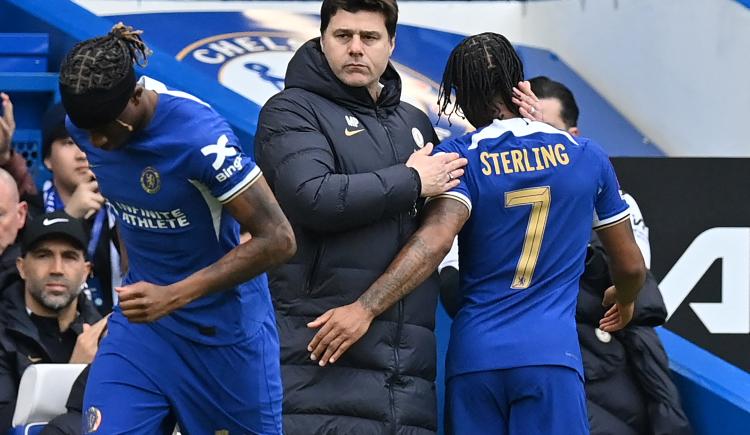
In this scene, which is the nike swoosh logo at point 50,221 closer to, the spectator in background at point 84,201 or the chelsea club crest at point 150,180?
the spectator in background at point 84,201

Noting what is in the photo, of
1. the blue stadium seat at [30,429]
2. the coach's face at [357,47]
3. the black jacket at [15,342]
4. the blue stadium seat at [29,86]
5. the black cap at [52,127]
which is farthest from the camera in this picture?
the blue stadium seat at [29,86]

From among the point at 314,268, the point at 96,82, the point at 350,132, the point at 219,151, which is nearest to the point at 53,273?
the point at 314,268

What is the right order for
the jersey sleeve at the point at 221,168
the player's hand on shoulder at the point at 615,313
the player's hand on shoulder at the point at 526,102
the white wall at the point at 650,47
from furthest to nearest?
the white wall at the point at 650,47 → the player's hand on shoulder at the point at 615,313 → the player's hand on shoulder at the point at 526,102 → the jersey sleeve at the point at 221,168

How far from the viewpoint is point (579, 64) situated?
33.2 feet

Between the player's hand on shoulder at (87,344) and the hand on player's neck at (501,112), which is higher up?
the hand on player's neck at (501,112)

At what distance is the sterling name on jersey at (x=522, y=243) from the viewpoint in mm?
5195

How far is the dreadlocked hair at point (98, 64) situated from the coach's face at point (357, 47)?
960 mm

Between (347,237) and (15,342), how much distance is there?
1773 mm

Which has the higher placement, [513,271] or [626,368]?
[513,271]

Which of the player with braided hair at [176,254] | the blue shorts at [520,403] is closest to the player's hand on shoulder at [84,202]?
the player with braided hair at [176,254]

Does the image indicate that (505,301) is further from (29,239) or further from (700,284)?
(700,284)

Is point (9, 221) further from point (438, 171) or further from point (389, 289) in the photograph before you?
point (438, 171)

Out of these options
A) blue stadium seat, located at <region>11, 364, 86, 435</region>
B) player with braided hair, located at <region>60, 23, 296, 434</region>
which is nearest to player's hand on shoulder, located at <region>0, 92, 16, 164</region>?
blue stadium seat, located at <region>11, 364, 86, 435</region>

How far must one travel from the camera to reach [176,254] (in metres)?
4.93
